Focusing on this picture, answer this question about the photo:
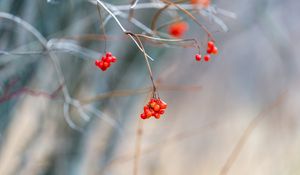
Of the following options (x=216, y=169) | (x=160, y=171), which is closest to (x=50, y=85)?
(x=160, y=171)

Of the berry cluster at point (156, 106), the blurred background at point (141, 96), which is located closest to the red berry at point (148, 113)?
the berry cluster at point (156, 106)

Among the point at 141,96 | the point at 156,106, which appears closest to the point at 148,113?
the point at 156,106

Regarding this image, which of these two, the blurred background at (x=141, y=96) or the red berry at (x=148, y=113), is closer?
the red berry at (x=148, y=113)

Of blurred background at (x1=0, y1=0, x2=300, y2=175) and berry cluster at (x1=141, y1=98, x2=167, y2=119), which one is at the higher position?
blurred background at (x1=0, y1=0, x2=300, y2=175)

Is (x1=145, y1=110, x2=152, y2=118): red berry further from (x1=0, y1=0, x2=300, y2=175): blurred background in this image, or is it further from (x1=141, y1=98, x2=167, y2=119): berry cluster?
(x1=0, y1=0, x2=300, y2=175): blurred background

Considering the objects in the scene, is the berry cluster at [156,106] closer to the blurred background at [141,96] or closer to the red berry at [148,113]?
the red berry at [148,113]

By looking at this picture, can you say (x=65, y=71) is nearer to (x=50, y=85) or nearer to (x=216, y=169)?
(x=50, y=85)

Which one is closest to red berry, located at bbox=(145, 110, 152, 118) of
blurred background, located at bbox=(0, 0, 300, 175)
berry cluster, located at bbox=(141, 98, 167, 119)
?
berry cluster, located at bbox=(141, 98, 167, 119)

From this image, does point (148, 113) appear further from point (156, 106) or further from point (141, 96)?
point (141, 96)
